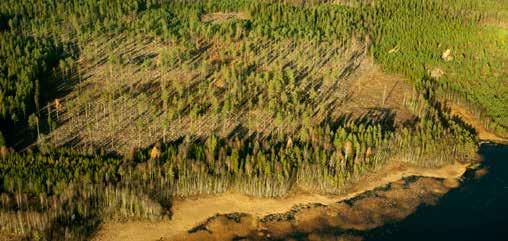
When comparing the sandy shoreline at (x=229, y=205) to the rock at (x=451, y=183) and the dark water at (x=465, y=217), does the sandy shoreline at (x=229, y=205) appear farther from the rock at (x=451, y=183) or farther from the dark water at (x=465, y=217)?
the dark water at (x=465, y=217)

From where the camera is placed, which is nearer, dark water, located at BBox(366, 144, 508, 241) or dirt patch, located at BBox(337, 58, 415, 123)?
dark water, located at BBox(366, 144, 508, 241)

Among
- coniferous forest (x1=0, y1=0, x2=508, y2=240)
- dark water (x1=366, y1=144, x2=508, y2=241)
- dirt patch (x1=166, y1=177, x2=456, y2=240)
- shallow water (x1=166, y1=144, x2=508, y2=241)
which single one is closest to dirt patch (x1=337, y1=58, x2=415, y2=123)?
coniferous forest (x1=0, y1=0, x2=508, y2=240)

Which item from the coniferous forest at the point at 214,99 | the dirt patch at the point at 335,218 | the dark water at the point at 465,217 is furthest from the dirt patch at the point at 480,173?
the dirt patch at the point at 335,218

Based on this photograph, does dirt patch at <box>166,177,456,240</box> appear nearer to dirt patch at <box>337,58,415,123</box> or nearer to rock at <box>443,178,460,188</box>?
rock at <box>443,178,460,188</box>

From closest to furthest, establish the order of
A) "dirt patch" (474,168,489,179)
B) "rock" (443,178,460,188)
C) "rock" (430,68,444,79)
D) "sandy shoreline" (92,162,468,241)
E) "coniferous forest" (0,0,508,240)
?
"sandy shoreline" (92,162,468,241) < "coniferous forest" (0,0,508,240) < "rock" (443,178,460,188) < "dirt patch" (474,168,489,179) < "rock" (430,68,444,79)

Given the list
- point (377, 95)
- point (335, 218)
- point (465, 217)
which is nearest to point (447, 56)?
point (377, 95)

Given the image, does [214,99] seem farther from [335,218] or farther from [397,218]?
[397,218]
